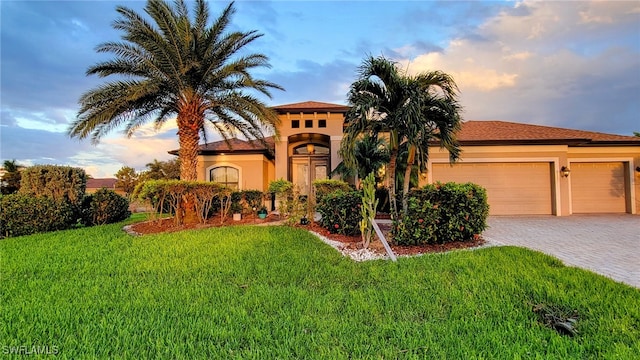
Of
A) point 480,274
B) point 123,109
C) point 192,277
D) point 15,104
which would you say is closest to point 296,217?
point 192,277

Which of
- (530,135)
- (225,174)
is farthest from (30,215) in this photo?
(530,135)

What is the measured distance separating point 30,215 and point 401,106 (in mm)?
12085

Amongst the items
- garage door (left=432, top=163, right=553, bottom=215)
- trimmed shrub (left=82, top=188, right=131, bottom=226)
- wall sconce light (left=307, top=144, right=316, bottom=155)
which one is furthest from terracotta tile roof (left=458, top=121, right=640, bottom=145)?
trimmed shrub (left=82, top=188, right=131, bottom=226)

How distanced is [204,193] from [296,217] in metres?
3.31

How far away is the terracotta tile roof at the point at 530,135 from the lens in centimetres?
1342

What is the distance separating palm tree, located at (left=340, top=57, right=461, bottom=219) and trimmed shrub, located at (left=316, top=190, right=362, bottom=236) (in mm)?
1039

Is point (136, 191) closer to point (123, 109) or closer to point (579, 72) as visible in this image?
point (123, 109)

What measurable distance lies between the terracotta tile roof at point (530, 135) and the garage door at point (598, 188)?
4.28 ft

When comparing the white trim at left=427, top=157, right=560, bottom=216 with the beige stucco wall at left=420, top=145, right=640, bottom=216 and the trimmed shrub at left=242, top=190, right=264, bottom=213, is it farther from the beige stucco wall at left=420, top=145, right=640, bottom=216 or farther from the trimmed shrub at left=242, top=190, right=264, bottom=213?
the trimmed shrub at left=242, top=190, right=264, bottom=213

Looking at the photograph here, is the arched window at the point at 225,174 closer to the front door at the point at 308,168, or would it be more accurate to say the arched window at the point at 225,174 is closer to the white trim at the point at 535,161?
the front door at the point at 308,168

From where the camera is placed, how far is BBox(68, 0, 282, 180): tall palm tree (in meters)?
9.88

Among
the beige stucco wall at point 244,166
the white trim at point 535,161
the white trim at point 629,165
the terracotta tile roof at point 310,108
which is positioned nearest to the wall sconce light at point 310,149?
the terracotta tile roof at point 310,108

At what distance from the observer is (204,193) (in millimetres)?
10086

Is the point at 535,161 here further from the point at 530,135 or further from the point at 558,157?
the point at 530,135
